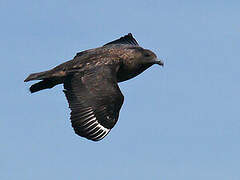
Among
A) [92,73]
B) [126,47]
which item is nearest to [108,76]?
[92,73]

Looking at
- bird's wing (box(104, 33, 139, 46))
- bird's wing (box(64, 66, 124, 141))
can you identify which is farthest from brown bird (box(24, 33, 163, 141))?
bird's wing (box(104, 33, 139, 46))

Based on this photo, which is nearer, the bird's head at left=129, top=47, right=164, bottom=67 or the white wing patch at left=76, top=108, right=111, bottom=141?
the white wing patch at left=76, top=108, right=111, bottom=141

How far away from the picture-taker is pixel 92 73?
26.1 meters

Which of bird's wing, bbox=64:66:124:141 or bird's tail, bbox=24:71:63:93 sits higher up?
bird's tail, bbox=24:71:63:93

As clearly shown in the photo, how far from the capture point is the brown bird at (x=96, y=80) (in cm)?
2508

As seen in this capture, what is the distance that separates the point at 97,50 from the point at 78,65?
1.16 m

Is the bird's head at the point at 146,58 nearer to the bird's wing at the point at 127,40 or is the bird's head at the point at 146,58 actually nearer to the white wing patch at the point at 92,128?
the white wing patch at the point at 92,128

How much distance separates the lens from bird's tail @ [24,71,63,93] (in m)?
26.5

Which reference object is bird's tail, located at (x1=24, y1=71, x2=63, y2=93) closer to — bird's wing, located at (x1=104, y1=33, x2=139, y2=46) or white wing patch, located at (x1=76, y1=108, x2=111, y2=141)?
white wing patch, located at (x1=76, y1=108, x2=111, y2=141)

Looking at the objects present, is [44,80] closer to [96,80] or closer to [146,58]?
[96,80]

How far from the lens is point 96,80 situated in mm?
25859

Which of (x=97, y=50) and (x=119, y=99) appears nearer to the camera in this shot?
(x=119, y=99)

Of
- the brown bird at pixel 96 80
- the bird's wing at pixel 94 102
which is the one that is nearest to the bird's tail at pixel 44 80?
the brown bird at pixel 96 80

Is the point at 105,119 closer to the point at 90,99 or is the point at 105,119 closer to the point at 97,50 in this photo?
the point at 90,99
